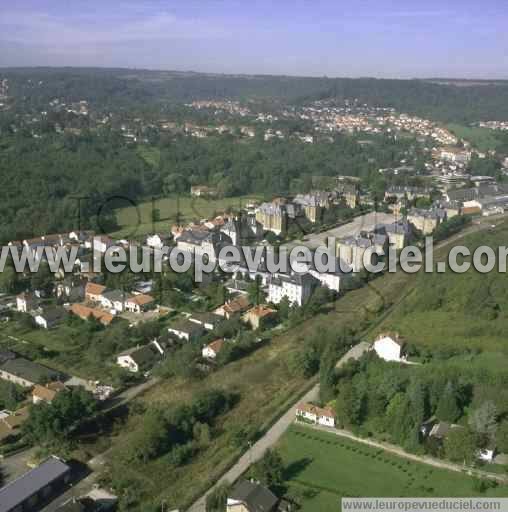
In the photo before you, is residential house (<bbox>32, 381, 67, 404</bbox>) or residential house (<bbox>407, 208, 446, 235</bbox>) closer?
residential house (<bbox>32, 381, 67, 404</bbox>)

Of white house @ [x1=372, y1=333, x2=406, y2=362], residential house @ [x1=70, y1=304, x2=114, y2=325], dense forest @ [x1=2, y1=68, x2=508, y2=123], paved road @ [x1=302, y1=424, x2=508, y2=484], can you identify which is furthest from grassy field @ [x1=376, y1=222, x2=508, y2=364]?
dense forest @ [x1=2, y1=68, x2=508, y2=123]

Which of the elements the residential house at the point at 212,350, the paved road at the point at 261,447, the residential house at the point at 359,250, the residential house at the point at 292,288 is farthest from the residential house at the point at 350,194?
the paved road at the point at 261,447

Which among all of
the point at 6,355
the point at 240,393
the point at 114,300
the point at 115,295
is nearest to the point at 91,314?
the point at 114,300

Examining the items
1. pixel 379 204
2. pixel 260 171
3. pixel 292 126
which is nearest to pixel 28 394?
pixel 379 204

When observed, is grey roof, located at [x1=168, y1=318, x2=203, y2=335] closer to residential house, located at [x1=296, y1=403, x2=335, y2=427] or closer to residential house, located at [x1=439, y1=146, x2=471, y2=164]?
residential house, located at [x1=296, y1=403, x2=335, y2=427]

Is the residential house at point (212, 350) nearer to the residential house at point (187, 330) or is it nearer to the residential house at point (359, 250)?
the residential house at point (187, 330)

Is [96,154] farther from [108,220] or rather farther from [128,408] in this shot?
[128,408]

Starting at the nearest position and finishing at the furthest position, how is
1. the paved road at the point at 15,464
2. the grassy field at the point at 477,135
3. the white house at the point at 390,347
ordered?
the paved road at the point at 15,464 → the white house at the point at 390,347 → the grassy field at the point at 477,135

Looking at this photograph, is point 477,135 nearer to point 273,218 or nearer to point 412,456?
point 273,218
